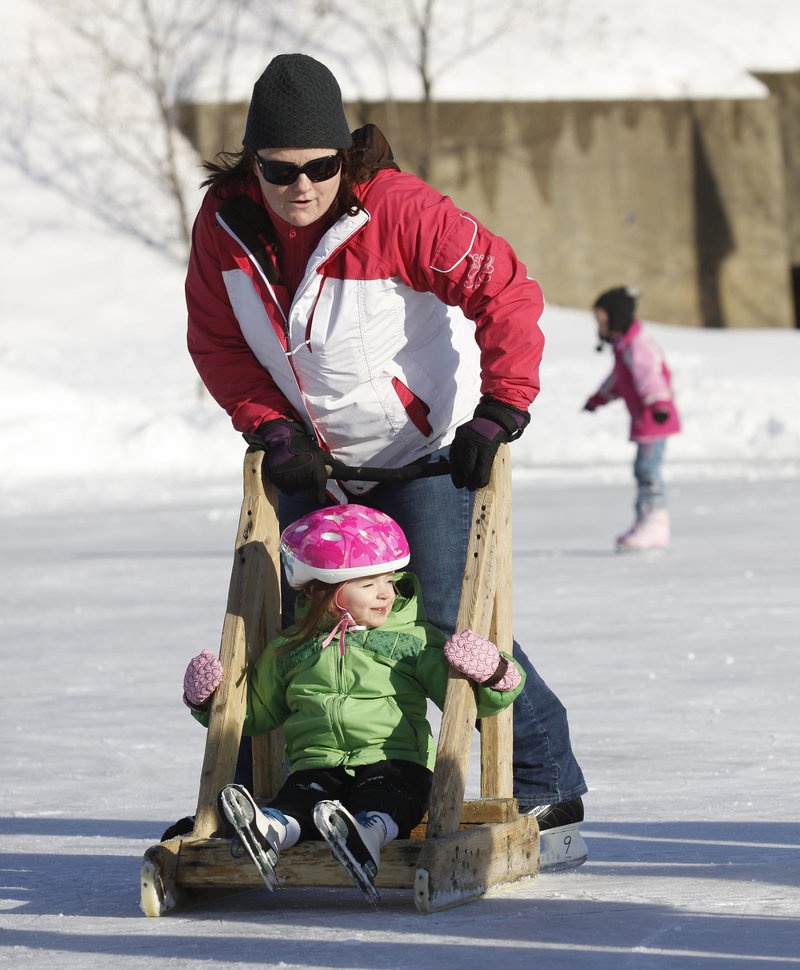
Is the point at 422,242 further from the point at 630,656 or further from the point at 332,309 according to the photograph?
the point at 630,656

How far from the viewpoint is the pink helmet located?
299cm

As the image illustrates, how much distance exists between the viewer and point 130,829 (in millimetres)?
3717

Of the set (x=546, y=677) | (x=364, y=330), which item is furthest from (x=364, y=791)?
(x=546, y=677)

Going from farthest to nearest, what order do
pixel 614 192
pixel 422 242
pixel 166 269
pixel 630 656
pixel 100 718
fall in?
pixel 614 192 < pixel 166 269 < pixel 630 656 < pixel 100 718 < pixel 422 242

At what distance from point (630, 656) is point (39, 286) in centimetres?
1711

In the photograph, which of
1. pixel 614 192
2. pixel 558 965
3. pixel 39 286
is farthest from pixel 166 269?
pixel 558 965

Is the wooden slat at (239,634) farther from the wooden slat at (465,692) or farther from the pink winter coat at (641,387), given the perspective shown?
the pink winter coat at (641,387)

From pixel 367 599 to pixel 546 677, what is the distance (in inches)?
106

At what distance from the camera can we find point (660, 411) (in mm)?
9031

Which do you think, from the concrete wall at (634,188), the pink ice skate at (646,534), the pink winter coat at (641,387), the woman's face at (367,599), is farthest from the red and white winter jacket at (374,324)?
the concrete wall at (634,188)

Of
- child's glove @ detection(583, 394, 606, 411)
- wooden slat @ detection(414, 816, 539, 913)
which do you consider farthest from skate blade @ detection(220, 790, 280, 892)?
child's glove @ detection(583, 394, 606, 411)

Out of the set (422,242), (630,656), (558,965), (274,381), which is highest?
(422,242)

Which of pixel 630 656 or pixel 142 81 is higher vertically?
pixel 142 81

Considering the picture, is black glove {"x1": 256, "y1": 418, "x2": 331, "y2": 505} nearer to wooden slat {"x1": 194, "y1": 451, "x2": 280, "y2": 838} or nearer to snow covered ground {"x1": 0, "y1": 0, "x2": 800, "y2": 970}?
wooden slat {"x1": 194, "y1": 451, "x2": 280, "y2": 838}
